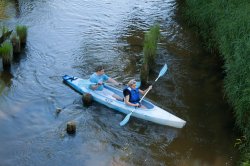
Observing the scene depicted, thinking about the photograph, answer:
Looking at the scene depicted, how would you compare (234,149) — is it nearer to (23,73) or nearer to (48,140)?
(48,140)

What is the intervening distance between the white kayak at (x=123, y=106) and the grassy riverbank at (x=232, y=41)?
1.62 meters

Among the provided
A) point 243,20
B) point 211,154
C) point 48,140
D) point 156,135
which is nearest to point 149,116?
point 156,135

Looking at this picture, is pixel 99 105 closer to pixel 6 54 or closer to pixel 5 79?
pixel 5 79

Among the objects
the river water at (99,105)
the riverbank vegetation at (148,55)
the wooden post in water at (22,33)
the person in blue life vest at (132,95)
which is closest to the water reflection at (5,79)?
the river water at (99,105)

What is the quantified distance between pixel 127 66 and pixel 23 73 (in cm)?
361

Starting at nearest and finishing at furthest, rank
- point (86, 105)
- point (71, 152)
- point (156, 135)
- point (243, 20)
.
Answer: point (71, 152), point (156, 135), point (86, 105), point (243, 20)

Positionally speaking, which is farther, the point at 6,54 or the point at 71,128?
the point at 6,54

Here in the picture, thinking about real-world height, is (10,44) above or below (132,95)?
above

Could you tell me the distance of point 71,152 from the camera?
31.5 ft

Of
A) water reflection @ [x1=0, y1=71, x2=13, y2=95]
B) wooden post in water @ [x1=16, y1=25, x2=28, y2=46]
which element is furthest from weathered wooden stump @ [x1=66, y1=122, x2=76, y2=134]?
wooden post in water @ [x1=16, y1=25, x2=28, y2=46]

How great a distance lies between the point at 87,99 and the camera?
1150 cm

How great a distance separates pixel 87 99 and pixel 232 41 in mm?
4891

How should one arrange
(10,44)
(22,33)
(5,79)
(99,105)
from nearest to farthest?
(99,105)
(5,79)
(10,44)
(22,33)

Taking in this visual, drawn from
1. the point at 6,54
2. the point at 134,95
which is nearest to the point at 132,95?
the point at 134,95
